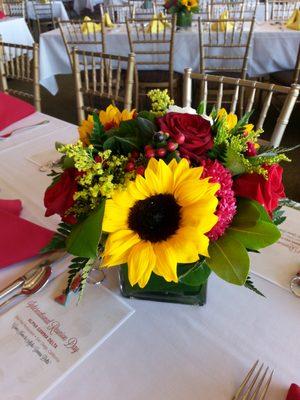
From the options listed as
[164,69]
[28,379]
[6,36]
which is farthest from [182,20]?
[28,379]

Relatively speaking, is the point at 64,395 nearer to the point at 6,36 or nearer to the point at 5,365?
the point at 5,365

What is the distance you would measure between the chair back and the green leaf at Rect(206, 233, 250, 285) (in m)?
2.20

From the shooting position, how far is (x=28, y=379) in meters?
0.47

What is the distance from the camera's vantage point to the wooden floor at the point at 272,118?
2.03m

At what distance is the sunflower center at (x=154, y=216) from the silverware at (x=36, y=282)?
26cm

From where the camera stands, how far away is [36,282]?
593mm

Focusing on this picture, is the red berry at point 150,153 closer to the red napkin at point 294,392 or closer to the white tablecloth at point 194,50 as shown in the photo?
the red napkin at point 294,392

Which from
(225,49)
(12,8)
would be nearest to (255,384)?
(225,49)

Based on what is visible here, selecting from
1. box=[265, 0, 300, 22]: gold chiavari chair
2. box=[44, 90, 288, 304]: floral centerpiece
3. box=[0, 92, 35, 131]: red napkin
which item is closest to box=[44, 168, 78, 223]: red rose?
box=[44, 90, 288, 304]: floral centerpiece

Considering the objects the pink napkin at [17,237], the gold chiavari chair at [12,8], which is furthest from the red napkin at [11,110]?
the gold chiavari chair at [12,8]

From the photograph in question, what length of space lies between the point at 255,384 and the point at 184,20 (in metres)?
2.73

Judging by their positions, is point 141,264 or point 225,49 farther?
point 225,49

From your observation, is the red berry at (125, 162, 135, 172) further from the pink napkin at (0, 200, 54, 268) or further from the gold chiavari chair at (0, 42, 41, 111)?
the gold chiavari chair at (0, 42, 41, 111)

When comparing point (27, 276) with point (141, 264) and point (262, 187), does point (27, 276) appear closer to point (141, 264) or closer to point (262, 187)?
point (141, 264)
